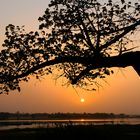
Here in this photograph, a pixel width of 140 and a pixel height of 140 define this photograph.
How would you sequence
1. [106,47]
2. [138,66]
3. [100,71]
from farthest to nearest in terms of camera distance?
[100,71] < [106,47] < [138,66]

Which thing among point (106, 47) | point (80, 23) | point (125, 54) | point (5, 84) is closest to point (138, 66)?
point (125, 54)

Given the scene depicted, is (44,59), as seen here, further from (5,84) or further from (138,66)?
(138,66)

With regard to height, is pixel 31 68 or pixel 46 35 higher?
pixel 46 35

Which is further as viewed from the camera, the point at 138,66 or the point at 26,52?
the point at 26,52

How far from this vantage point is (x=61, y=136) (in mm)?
23828

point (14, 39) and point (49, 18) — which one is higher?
point (49, 18)

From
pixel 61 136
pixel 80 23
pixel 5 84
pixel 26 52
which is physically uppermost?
pixel 80 23

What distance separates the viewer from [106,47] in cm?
2378

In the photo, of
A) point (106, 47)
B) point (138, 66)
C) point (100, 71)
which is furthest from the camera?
point (100, 71)

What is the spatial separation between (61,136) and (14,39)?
21.8 ft

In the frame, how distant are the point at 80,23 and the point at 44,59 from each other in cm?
321

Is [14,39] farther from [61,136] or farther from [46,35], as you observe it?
[61,136]

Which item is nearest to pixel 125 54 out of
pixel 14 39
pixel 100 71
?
pixel 100 71

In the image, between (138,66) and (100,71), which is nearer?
(138,66)
